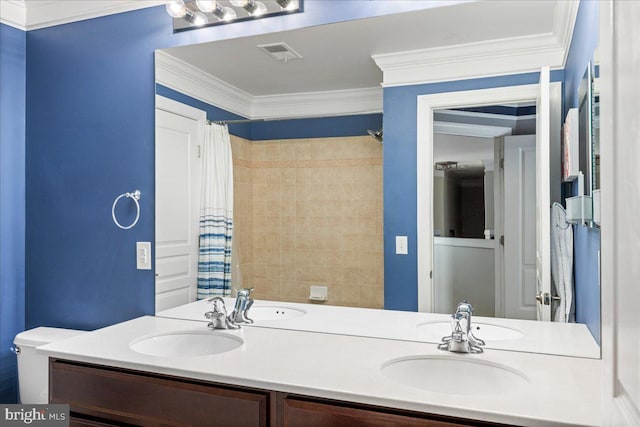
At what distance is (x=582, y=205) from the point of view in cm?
143

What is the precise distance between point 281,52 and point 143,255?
3.72 ft

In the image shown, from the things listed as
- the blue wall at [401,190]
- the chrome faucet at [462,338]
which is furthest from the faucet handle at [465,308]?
the blue wall at [401,190]

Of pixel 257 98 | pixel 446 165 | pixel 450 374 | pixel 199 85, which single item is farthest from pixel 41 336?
pixel 446 165

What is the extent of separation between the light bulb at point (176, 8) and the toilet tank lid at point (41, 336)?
157 cm

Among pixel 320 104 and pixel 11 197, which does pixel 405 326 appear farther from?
pixel 11 197

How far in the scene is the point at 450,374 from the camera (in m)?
1.45

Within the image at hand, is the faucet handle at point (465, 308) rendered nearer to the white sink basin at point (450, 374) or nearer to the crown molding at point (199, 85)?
the white sink basin at point (450, 374)

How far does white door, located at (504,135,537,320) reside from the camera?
5.28ft

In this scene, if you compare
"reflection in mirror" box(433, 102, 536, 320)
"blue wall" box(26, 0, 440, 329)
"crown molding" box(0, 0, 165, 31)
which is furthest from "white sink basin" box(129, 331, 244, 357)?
"crown molding" box(0, 0, 165, 31)

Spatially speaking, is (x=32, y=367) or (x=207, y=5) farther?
(x=32, y=367)

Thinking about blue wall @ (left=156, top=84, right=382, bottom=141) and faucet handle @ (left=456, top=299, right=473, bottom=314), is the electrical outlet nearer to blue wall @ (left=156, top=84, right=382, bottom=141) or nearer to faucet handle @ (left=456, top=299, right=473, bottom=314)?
blue wall @ (left=156, top=84, right=382, bottom=141)

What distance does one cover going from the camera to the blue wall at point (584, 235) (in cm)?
137

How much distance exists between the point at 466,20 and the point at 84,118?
6.06ft

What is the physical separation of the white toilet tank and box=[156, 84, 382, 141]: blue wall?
1.28 metres
